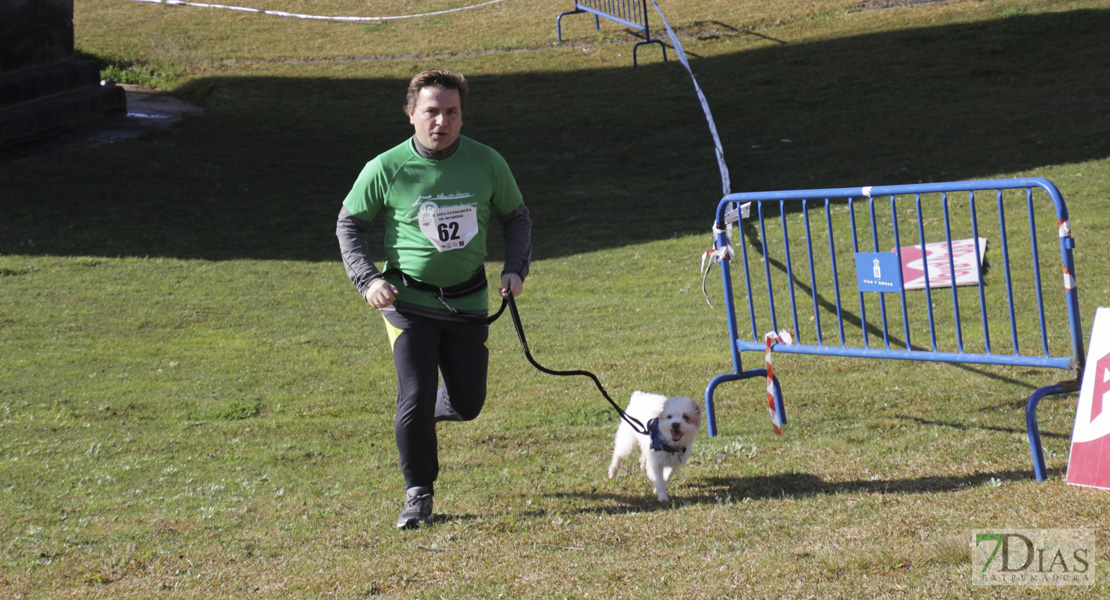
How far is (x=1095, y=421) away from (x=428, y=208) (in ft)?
10.3

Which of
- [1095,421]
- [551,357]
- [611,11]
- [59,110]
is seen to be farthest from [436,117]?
[611,11]

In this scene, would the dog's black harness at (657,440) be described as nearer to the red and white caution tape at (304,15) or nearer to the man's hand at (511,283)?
the man's hand at (511,283)

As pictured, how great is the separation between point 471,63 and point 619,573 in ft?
72.1

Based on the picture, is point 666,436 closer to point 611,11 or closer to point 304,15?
point 611,11

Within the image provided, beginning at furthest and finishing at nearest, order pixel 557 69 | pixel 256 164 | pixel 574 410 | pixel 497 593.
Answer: pixel 557 69 < pixel 256 164 < pixel 574 410 < pixel 497 593

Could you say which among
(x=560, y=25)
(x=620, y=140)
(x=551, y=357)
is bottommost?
(x=551, y=357)

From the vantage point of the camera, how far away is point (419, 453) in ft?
16.3

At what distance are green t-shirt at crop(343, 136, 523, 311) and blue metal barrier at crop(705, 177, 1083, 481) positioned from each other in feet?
6.38

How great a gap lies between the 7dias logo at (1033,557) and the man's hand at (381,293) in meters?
2.58

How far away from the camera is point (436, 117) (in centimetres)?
472

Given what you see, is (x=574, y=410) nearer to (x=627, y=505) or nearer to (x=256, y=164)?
(x=627, y=505)

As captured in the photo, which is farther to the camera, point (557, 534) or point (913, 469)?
point (913, 469)

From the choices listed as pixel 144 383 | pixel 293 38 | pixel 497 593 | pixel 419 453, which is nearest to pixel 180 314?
pixel 144 383

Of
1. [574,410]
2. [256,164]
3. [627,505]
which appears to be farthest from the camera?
[256,164]
